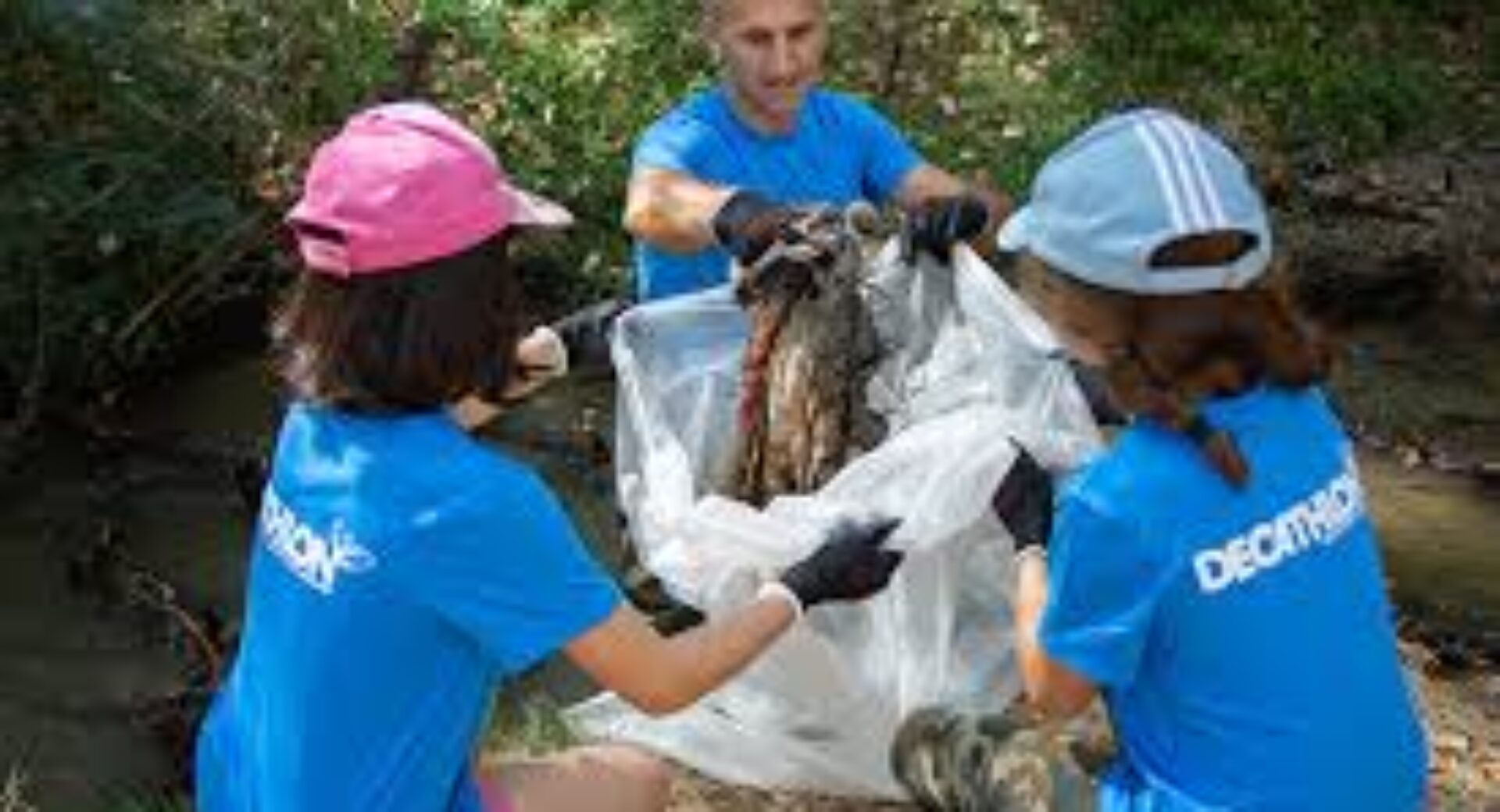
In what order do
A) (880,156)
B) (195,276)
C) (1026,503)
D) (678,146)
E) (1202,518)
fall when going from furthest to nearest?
1. (195,276)
2. (880,156)
3. (678,146)
4. (1026,503)
5. (1202,518)

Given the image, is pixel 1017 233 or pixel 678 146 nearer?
pixel 1017 233

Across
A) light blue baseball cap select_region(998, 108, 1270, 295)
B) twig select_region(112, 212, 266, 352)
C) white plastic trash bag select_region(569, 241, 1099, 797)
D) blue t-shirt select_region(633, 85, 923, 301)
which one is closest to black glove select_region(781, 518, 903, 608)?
white plastic trash bag select_region(569, 241, 1099, 797)

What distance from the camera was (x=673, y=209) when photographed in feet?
11.4

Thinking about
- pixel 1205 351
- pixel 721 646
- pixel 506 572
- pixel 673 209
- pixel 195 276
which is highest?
pixel 1205 351

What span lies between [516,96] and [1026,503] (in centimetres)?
344

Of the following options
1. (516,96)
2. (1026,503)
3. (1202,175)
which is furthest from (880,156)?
(516,96)

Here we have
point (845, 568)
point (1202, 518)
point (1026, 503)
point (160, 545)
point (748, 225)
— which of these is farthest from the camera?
point (160, 545)

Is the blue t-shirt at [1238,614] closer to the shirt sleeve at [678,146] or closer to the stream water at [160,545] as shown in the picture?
the shirt sleeve at [678,146]

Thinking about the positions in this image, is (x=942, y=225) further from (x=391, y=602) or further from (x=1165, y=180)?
(x=391, y=602)

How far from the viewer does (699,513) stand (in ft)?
10.1

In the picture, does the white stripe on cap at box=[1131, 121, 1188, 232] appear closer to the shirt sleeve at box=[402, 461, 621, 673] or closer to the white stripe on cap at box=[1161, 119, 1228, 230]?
the white stripe on cap at box=[1161, 119, 1228, 230]

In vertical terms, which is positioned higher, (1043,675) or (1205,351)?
(1205,351)

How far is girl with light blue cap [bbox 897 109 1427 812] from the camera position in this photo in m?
2.10

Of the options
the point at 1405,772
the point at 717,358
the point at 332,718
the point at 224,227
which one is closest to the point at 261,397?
the point at 224,227
